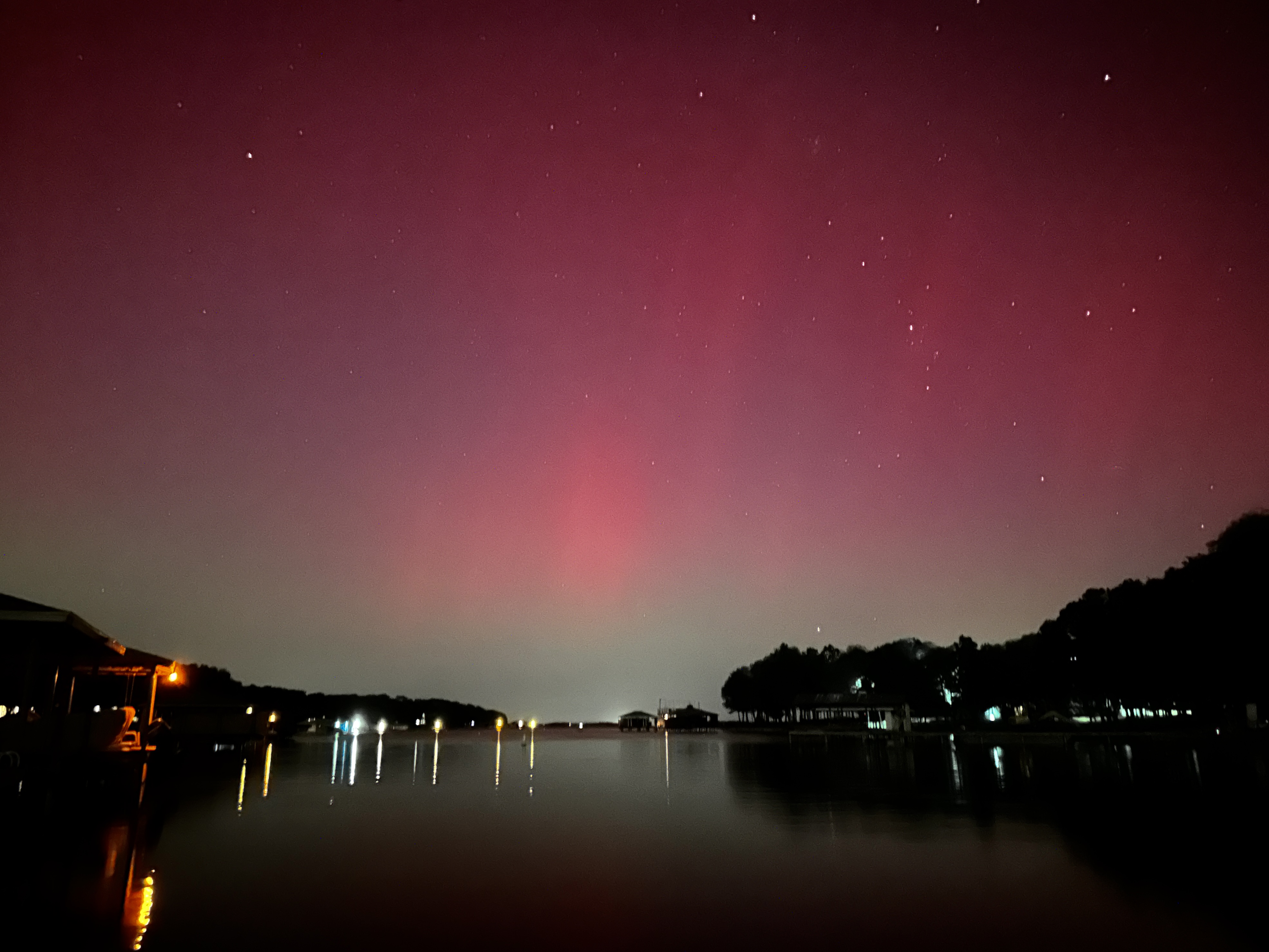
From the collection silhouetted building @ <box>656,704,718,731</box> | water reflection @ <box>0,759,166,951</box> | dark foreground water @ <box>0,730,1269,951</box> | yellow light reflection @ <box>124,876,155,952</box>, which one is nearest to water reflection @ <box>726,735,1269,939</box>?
dark foreground water @ <box>0,730,1269,951</box>

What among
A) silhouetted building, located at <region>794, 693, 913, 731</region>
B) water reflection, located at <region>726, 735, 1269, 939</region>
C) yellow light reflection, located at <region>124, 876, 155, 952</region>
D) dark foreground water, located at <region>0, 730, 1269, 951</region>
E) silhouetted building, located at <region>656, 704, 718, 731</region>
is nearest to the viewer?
yellow light reflection, located at <region>124, 876, 155, 952</region>

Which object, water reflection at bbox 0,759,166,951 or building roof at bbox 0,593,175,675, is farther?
building roof at bbox 0,593,175,675

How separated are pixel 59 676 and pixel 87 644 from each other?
258 centimetres

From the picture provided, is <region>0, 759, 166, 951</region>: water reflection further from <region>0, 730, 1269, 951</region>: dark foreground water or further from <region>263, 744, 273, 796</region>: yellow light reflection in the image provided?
<region>263, 744, 273, 796</region>: yellow light reflection

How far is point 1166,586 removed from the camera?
5822 cm

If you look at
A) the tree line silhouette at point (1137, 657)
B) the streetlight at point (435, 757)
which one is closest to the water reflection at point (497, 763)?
the streetlight at point (435, 757)

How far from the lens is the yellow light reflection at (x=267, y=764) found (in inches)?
1077

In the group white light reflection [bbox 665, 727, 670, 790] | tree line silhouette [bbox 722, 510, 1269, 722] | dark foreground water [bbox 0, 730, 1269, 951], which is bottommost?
dark foreground water [bbox 0, 730, 1269, 951]

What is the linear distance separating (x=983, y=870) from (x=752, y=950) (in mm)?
5696

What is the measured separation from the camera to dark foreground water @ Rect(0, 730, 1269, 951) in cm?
988

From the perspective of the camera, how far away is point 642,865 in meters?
14.6

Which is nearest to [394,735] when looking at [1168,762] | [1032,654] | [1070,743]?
[1032,654]

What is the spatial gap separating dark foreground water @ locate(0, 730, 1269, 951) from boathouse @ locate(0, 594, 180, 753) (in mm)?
1280

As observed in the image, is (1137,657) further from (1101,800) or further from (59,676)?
(59,676)
